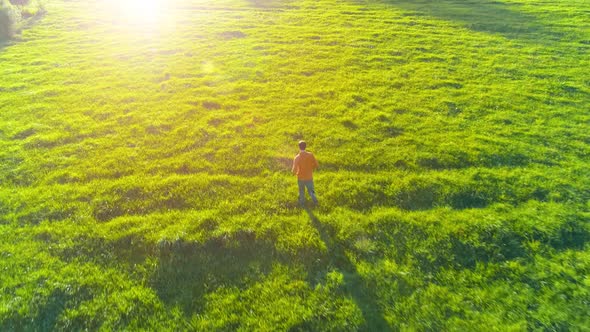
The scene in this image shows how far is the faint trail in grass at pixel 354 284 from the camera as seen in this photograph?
7.93 m

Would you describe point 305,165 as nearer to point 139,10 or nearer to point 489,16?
point 489,16

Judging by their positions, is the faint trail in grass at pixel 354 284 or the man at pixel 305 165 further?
the man at pixel 305 165

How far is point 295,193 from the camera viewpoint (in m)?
12.6

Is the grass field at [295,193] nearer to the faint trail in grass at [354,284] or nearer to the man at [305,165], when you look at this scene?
the faint trail in grass at [354,284]

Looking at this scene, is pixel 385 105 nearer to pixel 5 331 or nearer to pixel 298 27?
pixel 5 331

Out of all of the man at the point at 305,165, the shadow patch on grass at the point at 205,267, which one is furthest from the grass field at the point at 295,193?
the man at the point at 305,165

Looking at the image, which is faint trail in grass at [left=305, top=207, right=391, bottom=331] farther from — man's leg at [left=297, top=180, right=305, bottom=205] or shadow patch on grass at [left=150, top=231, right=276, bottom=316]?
shadow patch on grass at [left=150, top=231, right=276, bottom=316]

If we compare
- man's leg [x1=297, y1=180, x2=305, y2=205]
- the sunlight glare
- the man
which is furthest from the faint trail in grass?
the sunlight glare

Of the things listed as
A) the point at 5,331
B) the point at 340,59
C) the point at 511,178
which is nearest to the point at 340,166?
the point at 511,178

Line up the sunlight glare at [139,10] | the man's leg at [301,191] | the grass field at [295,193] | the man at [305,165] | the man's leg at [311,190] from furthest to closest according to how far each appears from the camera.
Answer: the sunlight glare at [139,10]
the man's leg at [301,191]
the man's leg at [311,190]
the man at [305,165]
the grass field at [295,193]

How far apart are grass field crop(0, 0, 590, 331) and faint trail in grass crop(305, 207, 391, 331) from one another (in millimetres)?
58

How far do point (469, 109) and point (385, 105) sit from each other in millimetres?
5123

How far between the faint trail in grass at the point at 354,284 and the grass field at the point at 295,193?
0.06m

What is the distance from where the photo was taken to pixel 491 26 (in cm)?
3625
